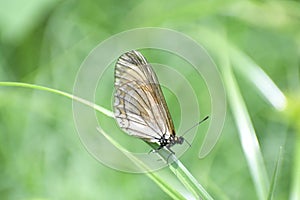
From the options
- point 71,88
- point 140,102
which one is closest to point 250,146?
point 140,102

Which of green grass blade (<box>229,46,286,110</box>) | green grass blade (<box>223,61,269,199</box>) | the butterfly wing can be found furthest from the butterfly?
green grass blade (<box>229,46,286,110</box>)

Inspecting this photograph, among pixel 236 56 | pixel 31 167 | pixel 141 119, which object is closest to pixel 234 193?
pixel 236 56

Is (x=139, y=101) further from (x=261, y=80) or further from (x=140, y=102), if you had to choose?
(x=261, y=80)


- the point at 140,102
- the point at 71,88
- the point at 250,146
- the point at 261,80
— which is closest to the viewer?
the point at 140,102

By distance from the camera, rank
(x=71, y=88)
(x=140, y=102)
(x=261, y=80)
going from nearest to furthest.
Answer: (x=140, y=102) → (x=261, y=80) → (x=71, y=88)

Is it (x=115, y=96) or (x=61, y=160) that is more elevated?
(x=61, y=160)

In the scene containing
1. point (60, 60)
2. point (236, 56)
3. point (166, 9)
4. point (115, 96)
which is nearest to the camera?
point (115, 96)

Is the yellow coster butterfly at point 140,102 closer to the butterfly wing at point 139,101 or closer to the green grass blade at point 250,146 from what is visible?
the butterfly wing at point 139,101

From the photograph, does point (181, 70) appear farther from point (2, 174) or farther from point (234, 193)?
point (2, 174)
